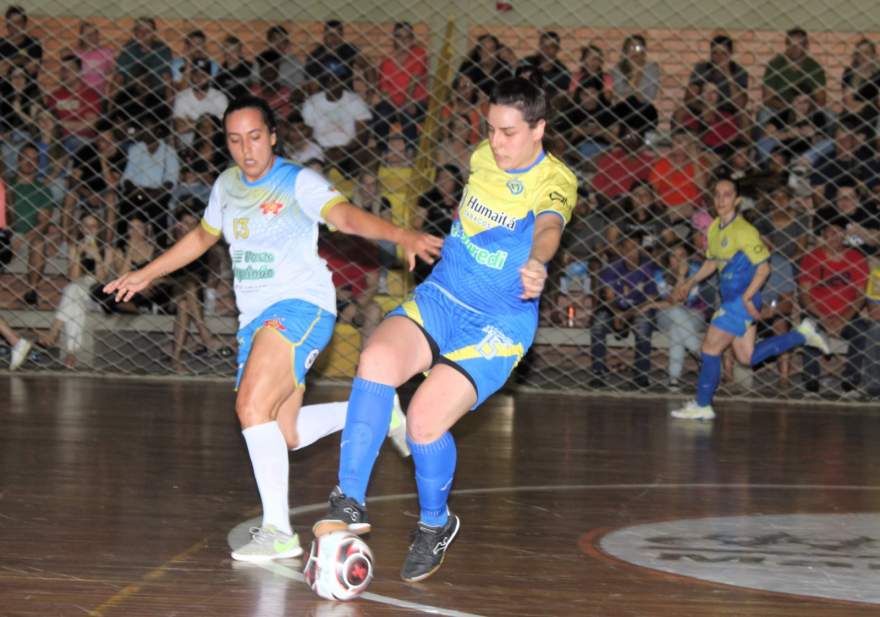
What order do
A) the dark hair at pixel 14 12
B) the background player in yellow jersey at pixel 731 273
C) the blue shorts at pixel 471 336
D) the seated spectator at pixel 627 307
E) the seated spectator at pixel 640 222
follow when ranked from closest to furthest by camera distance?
the blue shorts at pixel 471 336, the background player in yellow jersey at pixel 731 273, the seated spectator at pixel 627 307, the seated spectator at pixel 640 222, the dark hair at pixel 14 12

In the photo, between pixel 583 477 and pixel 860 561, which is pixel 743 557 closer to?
pixel 860 561

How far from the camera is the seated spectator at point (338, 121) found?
409 inches

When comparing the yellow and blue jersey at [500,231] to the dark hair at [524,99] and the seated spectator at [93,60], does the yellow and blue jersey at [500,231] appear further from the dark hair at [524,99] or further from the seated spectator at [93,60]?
the seated spectator at [93,60]

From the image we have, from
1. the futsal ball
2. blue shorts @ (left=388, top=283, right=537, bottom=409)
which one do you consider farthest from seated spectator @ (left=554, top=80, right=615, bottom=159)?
the futsal ball

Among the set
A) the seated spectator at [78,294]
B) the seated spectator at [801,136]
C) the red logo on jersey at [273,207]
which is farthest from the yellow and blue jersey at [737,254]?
the red logo on jersey at [273,207]

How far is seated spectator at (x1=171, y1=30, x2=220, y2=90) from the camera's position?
10.8 m

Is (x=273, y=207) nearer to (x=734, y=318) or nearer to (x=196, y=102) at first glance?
(x=734, y=318)

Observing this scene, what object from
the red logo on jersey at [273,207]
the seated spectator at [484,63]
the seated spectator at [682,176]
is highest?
the seated spectator at [484,63]

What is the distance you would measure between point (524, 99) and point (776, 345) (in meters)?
5.66

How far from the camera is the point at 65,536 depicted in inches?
162

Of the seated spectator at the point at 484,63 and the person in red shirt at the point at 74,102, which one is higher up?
the seated spectator at the point at 484,63

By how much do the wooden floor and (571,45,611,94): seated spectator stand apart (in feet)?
9.87

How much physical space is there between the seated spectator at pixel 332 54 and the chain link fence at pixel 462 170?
3 cm

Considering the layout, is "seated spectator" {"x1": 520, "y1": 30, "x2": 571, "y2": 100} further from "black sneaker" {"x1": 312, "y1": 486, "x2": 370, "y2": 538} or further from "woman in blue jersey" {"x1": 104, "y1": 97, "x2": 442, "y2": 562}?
"black sneaker" {"x1": 312, "y1": 486, "x2": 370, "y2": 538}
